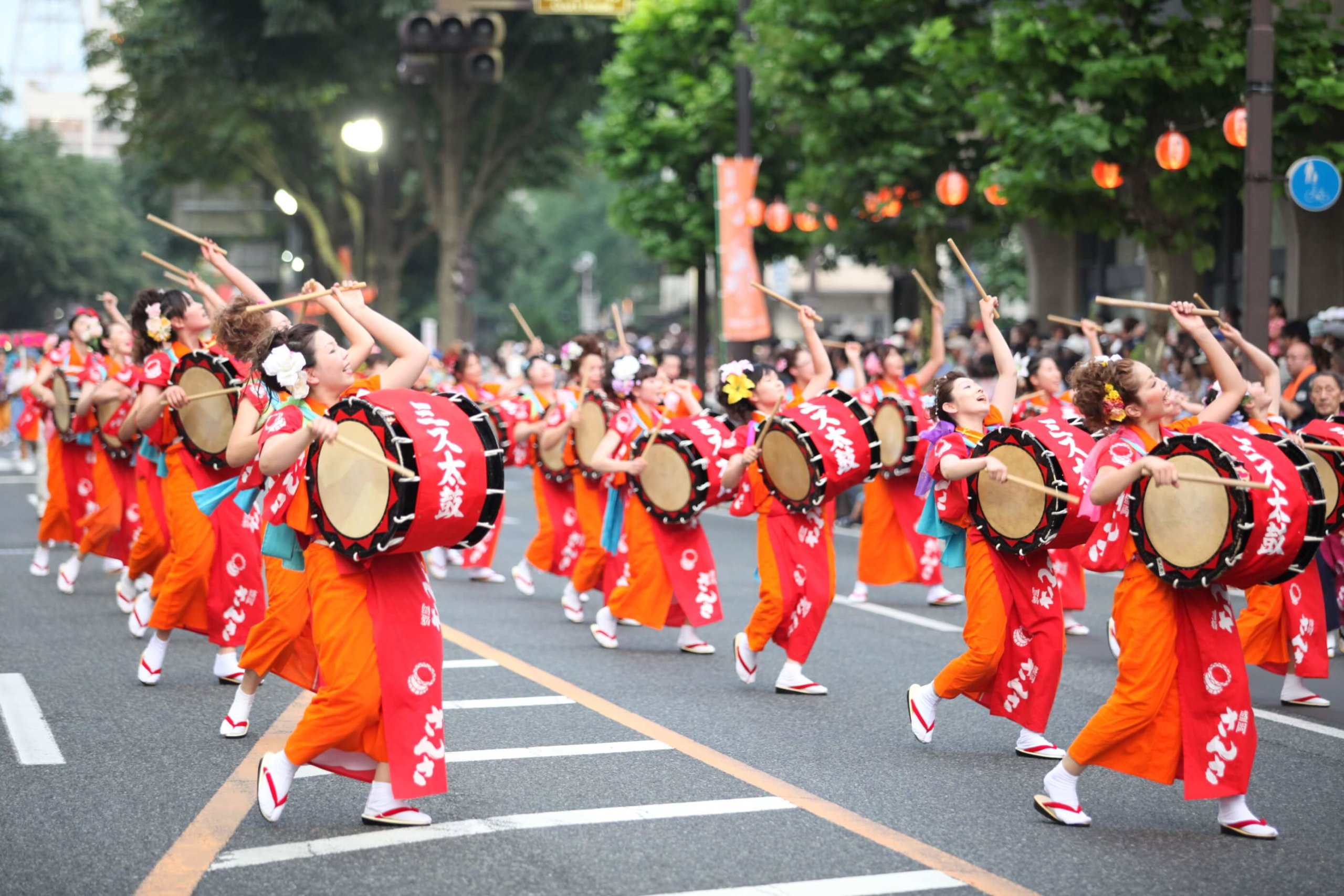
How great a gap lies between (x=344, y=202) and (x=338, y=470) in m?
34.0

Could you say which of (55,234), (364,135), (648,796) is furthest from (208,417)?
(55,234)

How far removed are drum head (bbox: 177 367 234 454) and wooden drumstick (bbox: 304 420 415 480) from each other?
3.14m

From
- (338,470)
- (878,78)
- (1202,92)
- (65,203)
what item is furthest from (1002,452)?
(65,203)

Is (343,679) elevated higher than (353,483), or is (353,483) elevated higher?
(353,483)

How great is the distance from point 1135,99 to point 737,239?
785 cm

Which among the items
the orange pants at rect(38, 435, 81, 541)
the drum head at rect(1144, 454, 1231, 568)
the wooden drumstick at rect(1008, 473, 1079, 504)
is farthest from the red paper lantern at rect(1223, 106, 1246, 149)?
the orange pants at rect(38, 435, 81, 541)

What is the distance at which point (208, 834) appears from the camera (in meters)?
5.75

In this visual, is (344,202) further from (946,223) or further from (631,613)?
(631,613)

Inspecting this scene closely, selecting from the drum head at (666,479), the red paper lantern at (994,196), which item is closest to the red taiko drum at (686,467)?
the drum head at (666,479)

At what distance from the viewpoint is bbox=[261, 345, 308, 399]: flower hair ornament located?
564 centimetres

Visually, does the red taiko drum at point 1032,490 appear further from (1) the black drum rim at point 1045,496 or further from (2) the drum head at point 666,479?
(2) the drum head at point 666,479

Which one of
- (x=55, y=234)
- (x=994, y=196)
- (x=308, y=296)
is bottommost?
(x=308, y=296)

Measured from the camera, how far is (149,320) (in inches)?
354

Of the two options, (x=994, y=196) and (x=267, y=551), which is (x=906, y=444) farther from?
(x=267, y=551)
